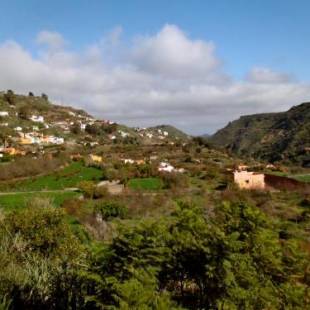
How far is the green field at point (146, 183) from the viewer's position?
48656 millimetres

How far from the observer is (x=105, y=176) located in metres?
51.9

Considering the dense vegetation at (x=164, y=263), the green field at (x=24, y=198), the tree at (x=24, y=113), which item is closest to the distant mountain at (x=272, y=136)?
the tree at (x=24, y=113)

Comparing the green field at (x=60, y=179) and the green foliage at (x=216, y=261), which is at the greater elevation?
the green foliage at (x=216, y=261)

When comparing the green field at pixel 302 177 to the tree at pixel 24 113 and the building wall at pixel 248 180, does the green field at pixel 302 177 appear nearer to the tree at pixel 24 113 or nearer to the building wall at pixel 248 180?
the building wall at pixel 248 180

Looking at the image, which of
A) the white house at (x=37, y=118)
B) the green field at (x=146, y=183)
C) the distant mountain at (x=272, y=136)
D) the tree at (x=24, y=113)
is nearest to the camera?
the green field at (x=146, y=183)

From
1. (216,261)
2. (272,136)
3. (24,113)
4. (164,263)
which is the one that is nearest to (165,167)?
(164,263)

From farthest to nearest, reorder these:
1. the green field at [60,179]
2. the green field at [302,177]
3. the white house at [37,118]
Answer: the white house at [37,118] → the green field at [302,177] → the green field at [60,179]

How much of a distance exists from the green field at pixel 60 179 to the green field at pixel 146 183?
4.24m

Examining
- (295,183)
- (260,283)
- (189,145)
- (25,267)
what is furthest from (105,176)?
(260,283)

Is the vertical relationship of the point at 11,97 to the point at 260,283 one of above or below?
above

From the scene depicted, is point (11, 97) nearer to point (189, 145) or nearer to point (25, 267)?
point (189, 145)

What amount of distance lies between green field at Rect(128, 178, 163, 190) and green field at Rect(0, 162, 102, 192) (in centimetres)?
424

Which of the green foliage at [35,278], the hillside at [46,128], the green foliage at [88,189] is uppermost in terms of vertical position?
the hillside at [46,128]

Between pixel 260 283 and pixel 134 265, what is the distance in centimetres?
228
